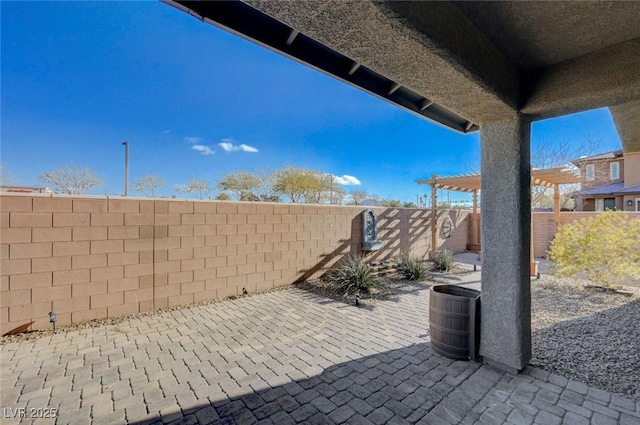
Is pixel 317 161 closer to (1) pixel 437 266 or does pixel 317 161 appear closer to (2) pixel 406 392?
(1) pixel 437 266

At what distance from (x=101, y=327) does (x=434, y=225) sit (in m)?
9.50

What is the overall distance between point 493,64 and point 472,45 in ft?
1.55

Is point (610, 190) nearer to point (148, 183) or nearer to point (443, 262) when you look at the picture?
point (443, 262)

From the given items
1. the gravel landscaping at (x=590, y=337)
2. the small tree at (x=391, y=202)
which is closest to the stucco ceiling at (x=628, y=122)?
the gravel landscaping at (x=590, y=337)

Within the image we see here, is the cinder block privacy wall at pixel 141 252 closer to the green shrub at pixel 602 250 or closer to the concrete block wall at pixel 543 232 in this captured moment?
the green shrub at pixel 602 250

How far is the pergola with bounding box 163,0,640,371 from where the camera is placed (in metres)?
1.51

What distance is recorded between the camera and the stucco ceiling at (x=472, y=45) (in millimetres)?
1438

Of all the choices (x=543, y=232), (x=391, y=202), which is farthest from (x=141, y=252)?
(x=391, y=202)

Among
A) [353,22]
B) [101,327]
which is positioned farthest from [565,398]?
[101,327]

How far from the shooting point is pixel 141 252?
4.42m

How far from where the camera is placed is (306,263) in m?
6.60

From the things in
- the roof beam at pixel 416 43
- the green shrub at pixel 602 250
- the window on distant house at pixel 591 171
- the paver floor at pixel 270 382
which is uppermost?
the window on distant house at pixel 591 171

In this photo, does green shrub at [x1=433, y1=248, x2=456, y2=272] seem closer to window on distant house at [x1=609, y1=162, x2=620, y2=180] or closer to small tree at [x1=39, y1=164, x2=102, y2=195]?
small tree at [x1=39, y1=164, x2=102, y2=195]

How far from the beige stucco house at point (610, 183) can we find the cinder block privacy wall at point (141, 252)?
19.2 m
